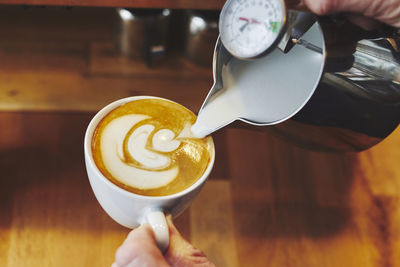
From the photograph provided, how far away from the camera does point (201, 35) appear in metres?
1.17

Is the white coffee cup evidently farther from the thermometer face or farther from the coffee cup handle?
the thermometer face

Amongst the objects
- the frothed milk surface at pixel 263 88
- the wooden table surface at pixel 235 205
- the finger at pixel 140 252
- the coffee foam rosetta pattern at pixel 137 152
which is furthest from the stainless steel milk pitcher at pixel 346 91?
the wooden table surface at pixel 235 205

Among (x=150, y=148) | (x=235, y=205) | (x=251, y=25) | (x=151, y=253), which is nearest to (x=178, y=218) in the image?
(x=235, y=205)

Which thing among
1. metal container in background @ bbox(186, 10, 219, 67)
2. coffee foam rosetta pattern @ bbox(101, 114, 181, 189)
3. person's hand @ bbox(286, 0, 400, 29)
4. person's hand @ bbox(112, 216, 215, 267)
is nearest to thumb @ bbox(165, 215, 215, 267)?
person's hand @ bbox(112, 216, 215, 267)

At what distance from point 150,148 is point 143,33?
52cm

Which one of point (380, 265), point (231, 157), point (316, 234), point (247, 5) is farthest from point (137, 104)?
point (380, 265)

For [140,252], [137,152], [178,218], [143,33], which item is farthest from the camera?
[143,33]

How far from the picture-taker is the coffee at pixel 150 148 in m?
0.69

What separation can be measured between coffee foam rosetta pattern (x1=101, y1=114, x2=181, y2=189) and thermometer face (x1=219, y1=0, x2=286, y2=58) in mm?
212

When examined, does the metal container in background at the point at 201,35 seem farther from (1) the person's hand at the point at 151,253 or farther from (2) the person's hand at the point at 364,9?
(1) the person's hand at the point at 151,253

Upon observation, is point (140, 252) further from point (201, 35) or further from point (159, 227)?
point (201, 35)

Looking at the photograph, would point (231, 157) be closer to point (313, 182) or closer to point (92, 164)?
point (313, 182)

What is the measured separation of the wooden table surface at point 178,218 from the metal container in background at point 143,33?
0.13ft

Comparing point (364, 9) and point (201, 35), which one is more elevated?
point (364, 9)
